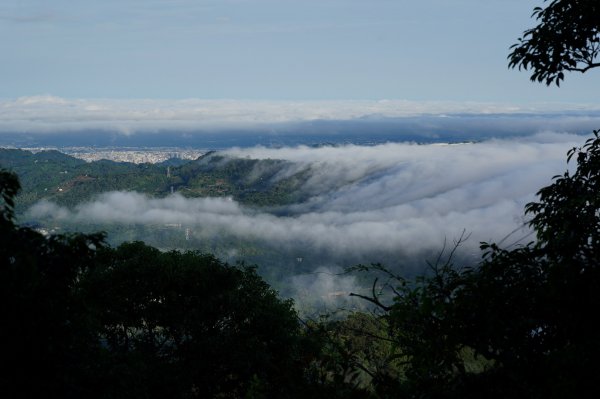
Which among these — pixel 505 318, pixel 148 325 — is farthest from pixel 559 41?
pixel 148 325

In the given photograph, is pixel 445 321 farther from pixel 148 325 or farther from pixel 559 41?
pixel 148 325

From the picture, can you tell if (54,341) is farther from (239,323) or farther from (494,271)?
(239,323)

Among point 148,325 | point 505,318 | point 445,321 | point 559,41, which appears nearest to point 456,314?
point 445,321

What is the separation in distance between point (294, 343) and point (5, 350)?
13.7 m

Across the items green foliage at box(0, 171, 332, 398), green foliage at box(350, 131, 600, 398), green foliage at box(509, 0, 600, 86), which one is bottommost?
green foliage at box(0, 171, 332, 398)

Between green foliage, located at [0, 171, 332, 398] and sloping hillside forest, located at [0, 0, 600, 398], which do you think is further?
green foliage, located at [0, 171, 332, 398]

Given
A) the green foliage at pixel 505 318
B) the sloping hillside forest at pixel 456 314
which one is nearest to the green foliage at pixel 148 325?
the sloping hillside forest at pixel 456 314

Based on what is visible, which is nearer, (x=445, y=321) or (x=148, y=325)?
(x=445, y=321)

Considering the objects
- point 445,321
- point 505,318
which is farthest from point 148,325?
point 505,318

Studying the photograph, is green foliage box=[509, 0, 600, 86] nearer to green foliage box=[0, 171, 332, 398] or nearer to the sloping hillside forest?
the sloping hillside forest

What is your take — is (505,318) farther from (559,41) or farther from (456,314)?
(559,41)

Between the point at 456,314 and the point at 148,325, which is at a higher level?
the point at 456,314

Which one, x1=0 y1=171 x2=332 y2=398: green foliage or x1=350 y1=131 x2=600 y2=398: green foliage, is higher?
x1=350 y1=131 x2=600 y2=398: green foliage

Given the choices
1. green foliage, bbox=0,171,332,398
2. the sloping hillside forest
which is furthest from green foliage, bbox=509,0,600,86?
green foliage, bbox=0,171,332,398
